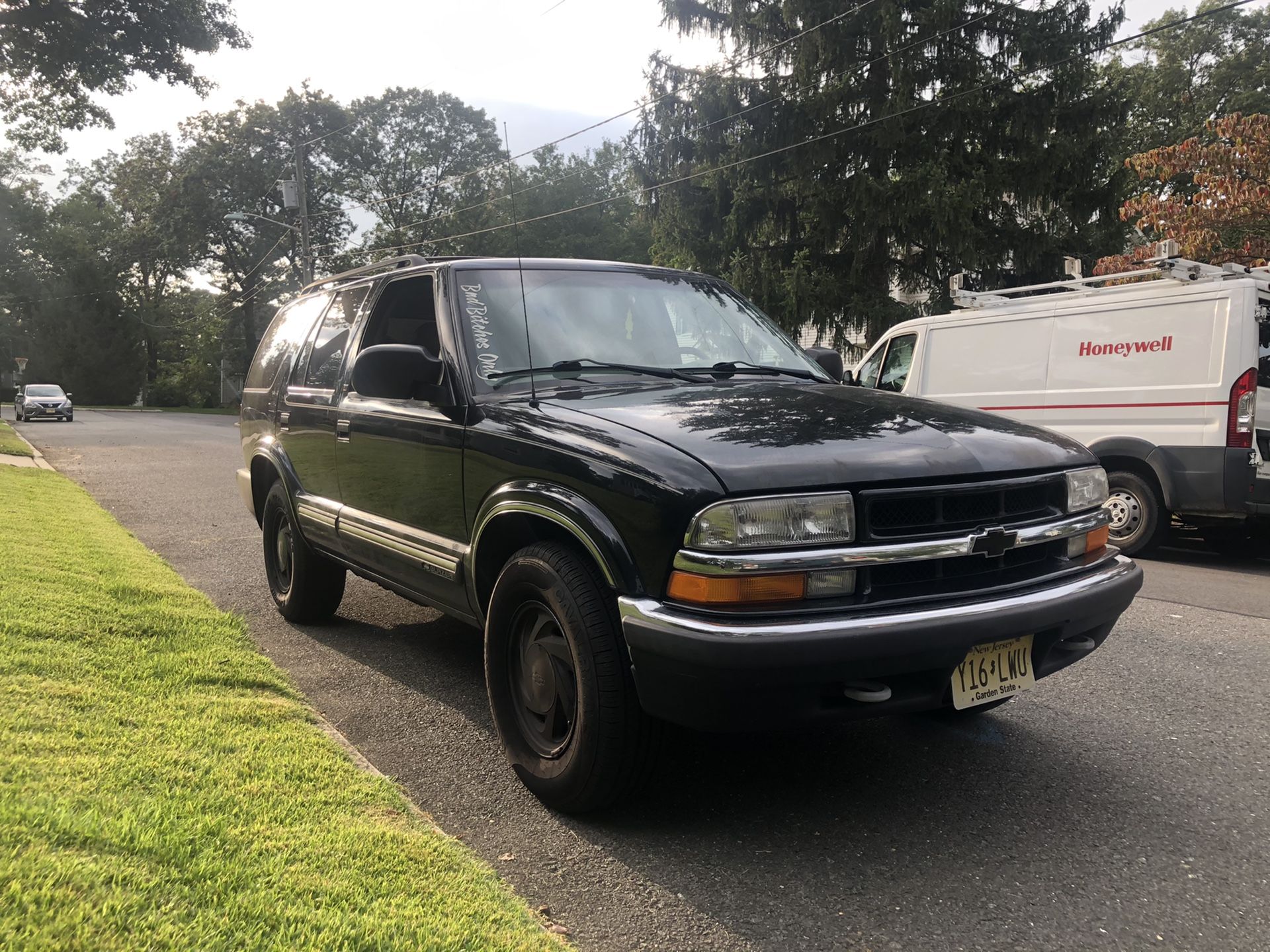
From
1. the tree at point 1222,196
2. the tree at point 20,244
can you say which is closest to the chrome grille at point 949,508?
the tree at point 1222,196

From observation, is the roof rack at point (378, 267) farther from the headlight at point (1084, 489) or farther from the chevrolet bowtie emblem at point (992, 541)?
the headlight at point (1084, 489)

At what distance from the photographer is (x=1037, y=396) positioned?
8.99m

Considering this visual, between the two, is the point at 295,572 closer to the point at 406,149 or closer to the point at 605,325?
the point at 605,325

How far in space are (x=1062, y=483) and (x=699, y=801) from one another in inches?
63.0

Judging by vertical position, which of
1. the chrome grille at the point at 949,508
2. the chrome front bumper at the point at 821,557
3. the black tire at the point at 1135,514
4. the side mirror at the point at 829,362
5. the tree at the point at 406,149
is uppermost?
the tree at the point at 406,149

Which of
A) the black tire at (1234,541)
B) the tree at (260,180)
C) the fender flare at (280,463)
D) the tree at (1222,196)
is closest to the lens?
the fender flare at (280,463)

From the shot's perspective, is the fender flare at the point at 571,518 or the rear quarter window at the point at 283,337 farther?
the rear quarter window at the point at 283,337

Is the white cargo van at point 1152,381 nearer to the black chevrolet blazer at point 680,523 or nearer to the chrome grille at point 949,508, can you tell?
the black chevrolet blazer at point 680,523

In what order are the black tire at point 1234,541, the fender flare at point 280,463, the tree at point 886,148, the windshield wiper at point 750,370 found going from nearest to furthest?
the windshield wiper at point 750,370
the fender flare at point 280,463
the black tire at point 1234,541
the tree at point 886,148

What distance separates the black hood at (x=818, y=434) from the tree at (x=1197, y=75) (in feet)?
86.5

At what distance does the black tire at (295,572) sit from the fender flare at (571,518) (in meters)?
2.01

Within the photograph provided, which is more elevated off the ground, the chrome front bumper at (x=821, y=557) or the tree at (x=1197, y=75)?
the tree at (x=1197, y=75)

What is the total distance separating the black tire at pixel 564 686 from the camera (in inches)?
108

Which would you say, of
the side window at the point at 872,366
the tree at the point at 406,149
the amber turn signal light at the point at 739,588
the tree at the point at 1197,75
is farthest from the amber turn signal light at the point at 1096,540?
the tree at the point at 406,149
